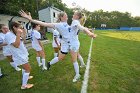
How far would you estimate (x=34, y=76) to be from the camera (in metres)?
7.98

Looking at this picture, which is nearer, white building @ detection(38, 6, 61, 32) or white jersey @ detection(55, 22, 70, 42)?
white jersey @ detection(55, 22, 70, 42)

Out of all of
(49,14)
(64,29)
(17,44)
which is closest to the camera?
(17,44)

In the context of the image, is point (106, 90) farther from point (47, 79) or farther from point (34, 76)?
point (34, 76)

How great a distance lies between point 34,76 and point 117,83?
321 cm

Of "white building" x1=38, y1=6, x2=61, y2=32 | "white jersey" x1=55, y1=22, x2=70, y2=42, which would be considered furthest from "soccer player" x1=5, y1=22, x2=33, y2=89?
"white building" x1=38, y1=6, x2=61, y2=32

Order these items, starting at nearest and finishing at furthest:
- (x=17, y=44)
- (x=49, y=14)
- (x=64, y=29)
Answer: (x=17, y=44), (x=64, y=29), (x=49, y=14)

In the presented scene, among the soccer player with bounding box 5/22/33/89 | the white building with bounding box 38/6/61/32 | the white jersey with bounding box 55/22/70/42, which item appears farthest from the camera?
the white building with bounding box 38/6/61/32

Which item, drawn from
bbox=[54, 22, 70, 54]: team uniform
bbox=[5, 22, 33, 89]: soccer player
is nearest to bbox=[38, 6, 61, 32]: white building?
bbox=[54, 22, 70, 54]: team uniform

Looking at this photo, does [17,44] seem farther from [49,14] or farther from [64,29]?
[49,14]

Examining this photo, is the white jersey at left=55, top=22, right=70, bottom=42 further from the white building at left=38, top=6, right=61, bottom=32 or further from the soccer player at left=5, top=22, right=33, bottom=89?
the white building at left=38, top=6, right=61, bottom=32

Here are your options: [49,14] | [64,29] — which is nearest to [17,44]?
[64,29]

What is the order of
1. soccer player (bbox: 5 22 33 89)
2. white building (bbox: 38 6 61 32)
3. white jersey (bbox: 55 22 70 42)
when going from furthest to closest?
white building (bbox: 38 6 61 32) → white jersey (bbox: 55 22 70 42) → soccer player (bbox: 5 22 33 89)

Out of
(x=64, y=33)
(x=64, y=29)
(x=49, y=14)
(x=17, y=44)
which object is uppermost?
(x=49, y=14)

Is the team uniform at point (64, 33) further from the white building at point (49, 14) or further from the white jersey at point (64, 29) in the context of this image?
the white building at point (49, 14)
